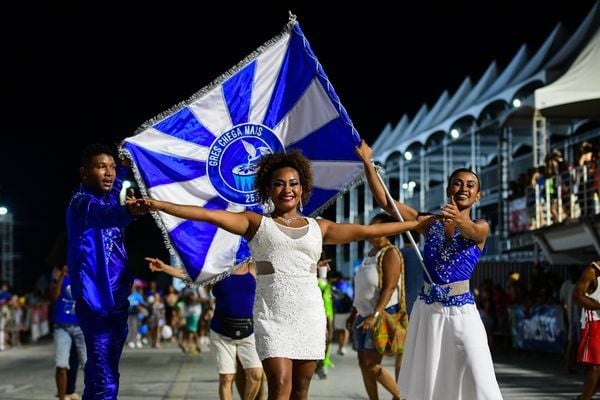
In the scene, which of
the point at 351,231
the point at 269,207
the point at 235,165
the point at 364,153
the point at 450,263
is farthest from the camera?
the point at 235,165

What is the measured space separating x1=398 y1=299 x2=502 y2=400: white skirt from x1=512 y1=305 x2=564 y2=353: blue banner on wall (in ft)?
37.8

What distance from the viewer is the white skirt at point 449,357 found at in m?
7.05

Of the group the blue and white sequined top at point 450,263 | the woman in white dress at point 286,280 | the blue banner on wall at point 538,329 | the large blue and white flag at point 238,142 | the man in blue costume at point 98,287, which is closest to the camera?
the woman in white dress at point 286,280

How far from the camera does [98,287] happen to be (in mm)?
6840

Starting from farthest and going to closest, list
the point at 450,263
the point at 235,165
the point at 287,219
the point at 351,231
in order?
the point at 235,165
the point at 450,263
the point at 351,231
the point at 287,219

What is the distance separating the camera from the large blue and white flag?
806 cm

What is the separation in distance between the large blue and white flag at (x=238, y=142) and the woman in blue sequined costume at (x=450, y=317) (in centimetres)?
84

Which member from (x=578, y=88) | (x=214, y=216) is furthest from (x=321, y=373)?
(x=214, y=216)

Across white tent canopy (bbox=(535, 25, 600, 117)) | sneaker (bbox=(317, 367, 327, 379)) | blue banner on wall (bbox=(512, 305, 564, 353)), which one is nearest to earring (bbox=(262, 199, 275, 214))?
sneaker (bbox=(317, 367, 327, 379))

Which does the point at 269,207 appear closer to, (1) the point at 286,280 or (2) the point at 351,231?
(2) the point at 351,231

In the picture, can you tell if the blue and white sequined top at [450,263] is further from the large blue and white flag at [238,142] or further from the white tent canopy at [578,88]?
the white tent canopy at [578,88]

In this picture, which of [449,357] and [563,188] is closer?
[449,357]

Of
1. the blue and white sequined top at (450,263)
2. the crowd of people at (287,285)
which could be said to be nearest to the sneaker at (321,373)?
the crowd of people at (287,285)

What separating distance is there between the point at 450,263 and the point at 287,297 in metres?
1.68
